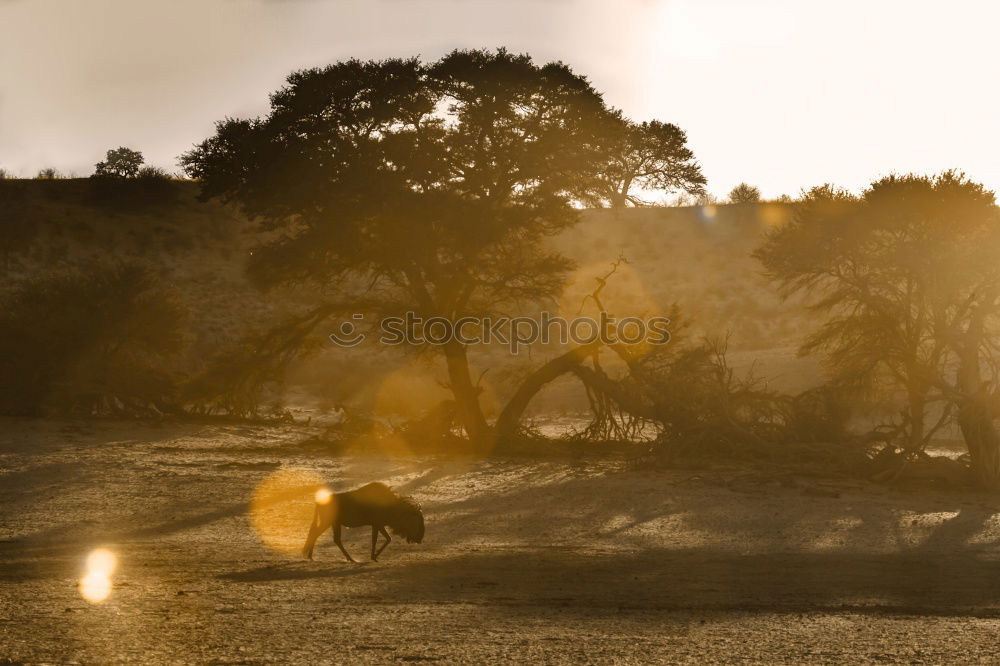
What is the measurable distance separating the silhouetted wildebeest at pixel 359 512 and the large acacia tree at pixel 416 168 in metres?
13.8

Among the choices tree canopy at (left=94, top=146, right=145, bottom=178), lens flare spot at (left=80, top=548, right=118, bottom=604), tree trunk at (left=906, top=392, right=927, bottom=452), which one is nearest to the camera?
lens flare spot at (left=80, top=548, right=118, bottom=604)

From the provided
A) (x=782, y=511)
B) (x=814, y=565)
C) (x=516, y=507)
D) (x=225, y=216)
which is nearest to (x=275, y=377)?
(x=516, y=507)

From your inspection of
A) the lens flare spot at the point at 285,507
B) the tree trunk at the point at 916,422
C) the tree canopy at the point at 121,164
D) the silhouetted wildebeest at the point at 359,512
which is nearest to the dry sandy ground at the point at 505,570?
the lens flare spot at the point at 285,507

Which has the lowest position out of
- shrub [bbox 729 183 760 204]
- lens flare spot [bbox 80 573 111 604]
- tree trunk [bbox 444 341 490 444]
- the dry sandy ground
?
the dry sandy ground

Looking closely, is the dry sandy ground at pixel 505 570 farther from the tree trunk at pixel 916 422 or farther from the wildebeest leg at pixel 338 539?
the tree trunk at pixel 916 422

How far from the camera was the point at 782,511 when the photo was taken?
1817cm

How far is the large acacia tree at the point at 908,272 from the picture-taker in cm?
2450

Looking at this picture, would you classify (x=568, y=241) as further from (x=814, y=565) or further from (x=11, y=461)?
(x=814, y=565)

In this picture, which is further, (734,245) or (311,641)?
(734,245)

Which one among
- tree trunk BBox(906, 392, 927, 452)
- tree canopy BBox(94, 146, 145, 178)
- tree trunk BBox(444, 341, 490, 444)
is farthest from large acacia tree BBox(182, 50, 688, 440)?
tree canopy BBox(94, 146, 145, 178)

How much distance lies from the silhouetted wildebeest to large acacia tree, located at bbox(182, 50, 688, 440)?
544 inches

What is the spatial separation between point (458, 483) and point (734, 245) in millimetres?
45160

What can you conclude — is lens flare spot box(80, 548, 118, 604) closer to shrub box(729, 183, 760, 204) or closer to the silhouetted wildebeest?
the silhouetted wildebeest

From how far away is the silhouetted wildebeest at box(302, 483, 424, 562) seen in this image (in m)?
12.7
